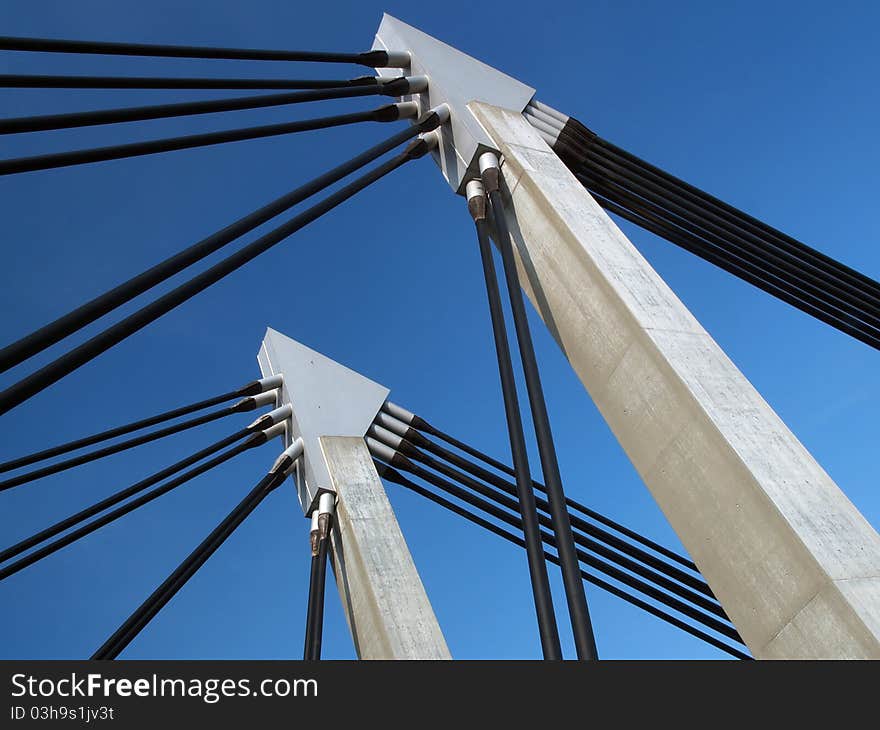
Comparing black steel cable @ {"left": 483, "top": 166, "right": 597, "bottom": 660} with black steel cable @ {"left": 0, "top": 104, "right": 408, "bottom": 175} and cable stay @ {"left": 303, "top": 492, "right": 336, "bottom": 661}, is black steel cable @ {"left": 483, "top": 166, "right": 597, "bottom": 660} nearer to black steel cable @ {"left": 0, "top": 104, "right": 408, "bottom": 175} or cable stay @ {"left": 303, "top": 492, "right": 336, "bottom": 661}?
black steel cable @ {"left": 0, "top": 104, "right": 408, "bottom": 175}

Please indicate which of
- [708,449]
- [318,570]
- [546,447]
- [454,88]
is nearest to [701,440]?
[708,449]

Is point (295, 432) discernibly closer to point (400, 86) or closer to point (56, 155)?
point (400, 86)

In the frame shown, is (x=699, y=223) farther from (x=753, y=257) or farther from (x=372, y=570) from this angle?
(x=372, y=570)

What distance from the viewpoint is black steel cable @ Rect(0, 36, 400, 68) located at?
7.08 metres

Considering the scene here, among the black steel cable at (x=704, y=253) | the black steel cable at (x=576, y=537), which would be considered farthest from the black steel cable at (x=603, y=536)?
the black steel cable at (x=704, y=253)

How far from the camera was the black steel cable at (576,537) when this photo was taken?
10512 millimetres

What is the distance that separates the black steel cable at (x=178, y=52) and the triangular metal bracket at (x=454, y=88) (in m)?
0.43

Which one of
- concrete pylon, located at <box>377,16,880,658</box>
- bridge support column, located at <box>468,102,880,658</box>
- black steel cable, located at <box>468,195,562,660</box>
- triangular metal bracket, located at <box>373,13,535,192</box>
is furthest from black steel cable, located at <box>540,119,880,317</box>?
bridge support column, located at <box>468,102,880,658</box>

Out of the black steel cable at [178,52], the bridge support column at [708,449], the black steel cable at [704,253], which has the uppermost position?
the black steel cable at [178,52]

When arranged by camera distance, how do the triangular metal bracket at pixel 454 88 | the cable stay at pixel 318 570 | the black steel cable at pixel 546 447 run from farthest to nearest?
the cable stay at pixel 318 570 < the triangular metal bracket at pixel 454 88 < the black steel cable at pixel 546 447

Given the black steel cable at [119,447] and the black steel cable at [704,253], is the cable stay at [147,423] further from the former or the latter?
the black steel cable at [704,253]

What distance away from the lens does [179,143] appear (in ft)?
23.9

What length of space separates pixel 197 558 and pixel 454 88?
656cm
